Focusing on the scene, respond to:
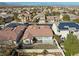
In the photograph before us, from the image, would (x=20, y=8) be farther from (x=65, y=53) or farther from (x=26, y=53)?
(x=65, y=53)

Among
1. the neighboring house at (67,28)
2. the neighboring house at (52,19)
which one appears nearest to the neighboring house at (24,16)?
the neighboring house at (52,19)

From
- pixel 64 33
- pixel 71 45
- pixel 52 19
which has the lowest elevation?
pixel 71 45

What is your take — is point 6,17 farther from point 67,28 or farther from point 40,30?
point 67,28

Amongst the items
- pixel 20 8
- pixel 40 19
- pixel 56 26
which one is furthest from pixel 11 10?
pixel 56 26

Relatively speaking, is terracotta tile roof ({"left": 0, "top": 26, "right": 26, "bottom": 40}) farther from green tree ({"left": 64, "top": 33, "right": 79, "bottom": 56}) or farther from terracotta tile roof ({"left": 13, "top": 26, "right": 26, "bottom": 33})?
green tree ({"left": 64, "top": 33, "right": 79, "bottom": 56})

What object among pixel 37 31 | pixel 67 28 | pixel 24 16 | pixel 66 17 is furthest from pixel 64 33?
pixel 24 16

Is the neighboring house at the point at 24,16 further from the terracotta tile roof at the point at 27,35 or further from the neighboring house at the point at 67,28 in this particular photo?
the neighboring house at the point at 67,28

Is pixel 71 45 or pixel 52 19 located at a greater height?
pixel 52 19
